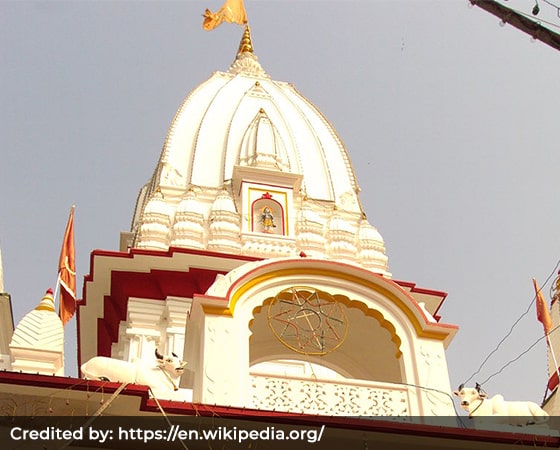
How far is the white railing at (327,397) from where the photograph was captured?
10.2 meters

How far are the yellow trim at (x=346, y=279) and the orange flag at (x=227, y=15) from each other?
16.5 metres

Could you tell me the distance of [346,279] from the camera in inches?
460

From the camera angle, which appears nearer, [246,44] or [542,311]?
[542,311]

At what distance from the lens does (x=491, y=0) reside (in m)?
11.5

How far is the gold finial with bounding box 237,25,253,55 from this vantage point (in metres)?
28.5

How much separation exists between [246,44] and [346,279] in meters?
18.4

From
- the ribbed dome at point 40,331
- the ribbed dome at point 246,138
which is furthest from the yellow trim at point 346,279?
the ribbed dome at point 246,138

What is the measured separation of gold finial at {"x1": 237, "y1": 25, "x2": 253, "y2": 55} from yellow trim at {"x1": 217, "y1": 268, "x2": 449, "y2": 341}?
58.3 ft

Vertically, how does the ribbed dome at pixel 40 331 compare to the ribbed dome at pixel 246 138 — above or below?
below

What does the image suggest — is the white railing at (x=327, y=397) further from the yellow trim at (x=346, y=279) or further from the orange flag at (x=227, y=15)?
the orange flag at (x=227, y=15)

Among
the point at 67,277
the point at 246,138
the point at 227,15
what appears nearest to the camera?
the point at 67,277

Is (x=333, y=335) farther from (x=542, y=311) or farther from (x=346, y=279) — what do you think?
(x=542, y=311)

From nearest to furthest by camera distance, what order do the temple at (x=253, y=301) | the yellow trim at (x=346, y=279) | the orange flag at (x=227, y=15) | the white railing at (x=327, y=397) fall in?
the temple at (x=253, y=301)
the white railing at (x=327, y=397)
the yellow trim at (x=346, y=279)
the orange flag at (x=227, y=15)

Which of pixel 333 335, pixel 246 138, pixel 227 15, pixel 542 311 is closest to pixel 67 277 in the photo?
pixel 333 335
